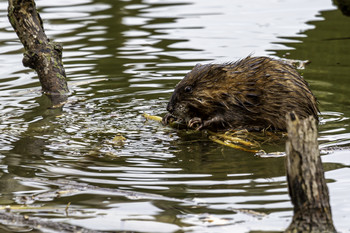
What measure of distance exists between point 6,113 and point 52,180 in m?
2.77

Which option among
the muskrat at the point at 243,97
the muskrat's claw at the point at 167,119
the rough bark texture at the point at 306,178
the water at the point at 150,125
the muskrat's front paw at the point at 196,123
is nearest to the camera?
the rough bark texture at the point at 306,178

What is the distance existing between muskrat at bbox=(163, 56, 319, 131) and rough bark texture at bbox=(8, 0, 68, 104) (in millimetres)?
1973

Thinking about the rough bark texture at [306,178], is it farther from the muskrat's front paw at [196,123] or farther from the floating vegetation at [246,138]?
the muskrat's front paw at [196,123]

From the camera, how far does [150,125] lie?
26.2 feet

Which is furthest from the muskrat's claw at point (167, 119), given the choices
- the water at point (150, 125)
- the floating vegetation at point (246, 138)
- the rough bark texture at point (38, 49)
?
the rough bark texture at point (38, 49)

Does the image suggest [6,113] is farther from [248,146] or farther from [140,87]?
[248,146]

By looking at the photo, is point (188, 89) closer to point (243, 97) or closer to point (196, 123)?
point (196, 123)

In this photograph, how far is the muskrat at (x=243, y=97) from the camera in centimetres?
756

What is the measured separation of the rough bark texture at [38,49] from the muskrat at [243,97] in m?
1.97

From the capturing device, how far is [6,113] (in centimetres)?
862

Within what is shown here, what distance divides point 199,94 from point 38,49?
249 cm

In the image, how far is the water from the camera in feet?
17.8

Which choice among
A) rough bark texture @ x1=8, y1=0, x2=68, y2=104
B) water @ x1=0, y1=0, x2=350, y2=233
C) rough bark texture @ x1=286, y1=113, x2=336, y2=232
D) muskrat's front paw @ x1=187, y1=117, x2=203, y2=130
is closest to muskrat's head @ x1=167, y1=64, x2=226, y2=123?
muskrat's front paw @ x1=187, y1=117, x2=203, y2=130

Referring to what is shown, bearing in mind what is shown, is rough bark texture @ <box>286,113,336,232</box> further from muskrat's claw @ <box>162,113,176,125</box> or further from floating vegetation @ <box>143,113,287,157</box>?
muskrat's claw @ <box>162,113,176,125</box>
